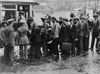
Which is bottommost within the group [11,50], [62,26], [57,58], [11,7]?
[57,58]

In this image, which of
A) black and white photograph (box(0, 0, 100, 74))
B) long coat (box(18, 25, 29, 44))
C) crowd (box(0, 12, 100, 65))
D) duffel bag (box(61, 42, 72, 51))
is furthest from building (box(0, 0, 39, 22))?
duffel bag (box(61, 42, 72, 51))

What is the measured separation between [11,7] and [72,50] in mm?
4141

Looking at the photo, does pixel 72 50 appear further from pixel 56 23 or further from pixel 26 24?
pixel 26 24

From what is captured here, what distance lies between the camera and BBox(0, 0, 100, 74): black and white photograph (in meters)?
8.99

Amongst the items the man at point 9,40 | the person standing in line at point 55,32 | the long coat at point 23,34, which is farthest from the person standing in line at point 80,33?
the man at point 9,40

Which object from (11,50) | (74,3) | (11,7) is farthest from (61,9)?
(11,50)

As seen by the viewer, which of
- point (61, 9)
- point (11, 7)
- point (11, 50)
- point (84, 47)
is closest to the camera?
point (11, 50)

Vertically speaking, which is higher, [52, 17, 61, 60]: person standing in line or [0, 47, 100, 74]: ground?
[52, 17, 61, 60]: person standing in line

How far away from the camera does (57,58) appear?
10664 millimetres

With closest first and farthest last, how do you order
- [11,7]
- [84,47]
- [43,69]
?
1. [43,69]
2. [84,47]
3. [11,7]

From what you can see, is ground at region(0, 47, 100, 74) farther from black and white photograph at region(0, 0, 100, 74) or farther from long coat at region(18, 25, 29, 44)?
long coat at region(18, 25, 29, 44)

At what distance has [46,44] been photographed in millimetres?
11188

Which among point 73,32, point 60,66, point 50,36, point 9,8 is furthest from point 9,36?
point 9,8

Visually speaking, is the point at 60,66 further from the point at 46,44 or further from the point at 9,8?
the point at 9,8
